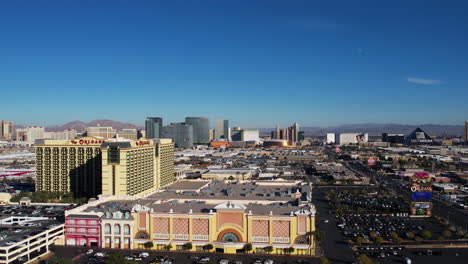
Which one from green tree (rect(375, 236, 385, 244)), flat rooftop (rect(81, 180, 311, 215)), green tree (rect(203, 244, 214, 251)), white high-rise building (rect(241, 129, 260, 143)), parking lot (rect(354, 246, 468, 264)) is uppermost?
white high-rise building (rect(241, 129, 260, 143))

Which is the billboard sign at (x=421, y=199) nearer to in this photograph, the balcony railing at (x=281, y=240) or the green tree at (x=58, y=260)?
the balcony railing at (x=281, y=240)

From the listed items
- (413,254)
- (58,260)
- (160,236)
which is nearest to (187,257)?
(160,236)

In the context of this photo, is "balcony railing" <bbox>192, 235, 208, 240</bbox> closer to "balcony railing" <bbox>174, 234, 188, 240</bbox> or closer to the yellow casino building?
the yellow casino building

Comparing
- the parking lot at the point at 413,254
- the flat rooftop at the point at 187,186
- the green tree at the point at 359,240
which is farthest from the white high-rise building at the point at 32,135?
the parking lot at the point at 413,254

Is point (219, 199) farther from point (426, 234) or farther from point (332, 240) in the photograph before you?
point (426, 234)

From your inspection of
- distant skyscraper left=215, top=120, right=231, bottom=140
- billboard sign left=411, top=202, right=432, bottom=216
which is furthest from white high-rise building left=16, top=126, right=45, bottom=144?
billboard sign left=411, top=202, right=432, bottom=216

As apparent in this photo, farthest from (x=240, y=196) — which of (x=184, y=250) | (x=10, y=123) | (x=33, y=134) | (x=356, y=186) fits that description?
(x=10, y=123)
